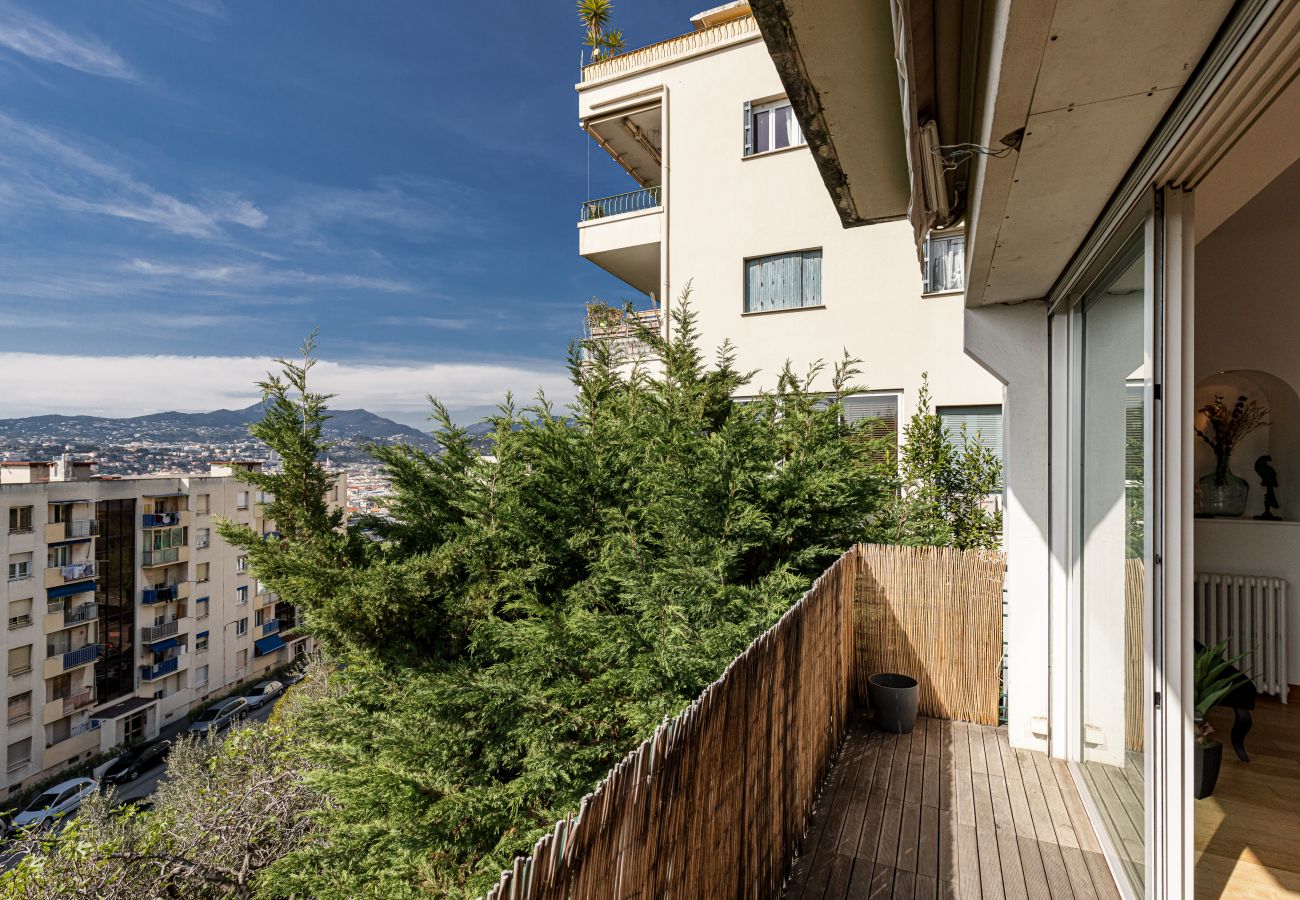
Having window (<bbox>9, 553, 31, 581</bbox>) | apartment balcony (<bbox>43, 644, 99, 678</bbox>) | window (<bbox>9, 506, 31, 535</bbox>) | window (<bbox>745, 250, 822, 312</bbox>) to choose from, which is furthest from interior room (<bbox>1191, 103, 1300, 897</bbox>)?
apartment balcony (<bbox>43, 644, 99, 678</bbox>)

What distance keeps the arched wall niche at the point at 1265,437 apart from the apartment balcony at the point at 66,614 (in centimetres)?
4138

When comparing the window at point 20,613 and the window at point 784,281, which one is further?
the window at point 20,613

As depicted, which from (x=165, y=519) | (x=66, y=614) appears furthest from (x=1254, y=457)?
(x=165, y=519)

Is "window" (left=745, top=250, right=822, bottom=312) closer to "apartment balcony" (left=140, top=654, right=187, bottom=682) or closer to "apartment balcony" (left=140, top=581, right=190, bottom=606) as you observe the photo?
"apartment balcony" (left=140, top=581, right=190, bottom=606)

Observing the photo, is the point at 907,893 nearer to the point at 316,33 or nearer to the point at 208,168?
the point at 316,33

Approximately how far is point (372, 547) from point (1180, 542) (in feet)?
21.1

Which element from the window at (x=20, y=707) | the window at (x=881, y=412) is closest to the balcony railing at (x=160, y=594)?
the window at (x=20, y=707)

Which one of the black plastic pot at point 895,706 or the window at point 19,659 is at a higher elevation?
the black plastic pot at point 895,706

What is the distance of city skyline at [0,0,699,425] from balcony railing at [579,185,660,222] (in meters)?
0.31

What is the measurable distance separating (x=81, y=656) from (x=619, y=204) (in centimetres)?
3641

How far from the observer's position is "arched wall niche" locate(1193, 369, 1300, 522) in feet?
14.0

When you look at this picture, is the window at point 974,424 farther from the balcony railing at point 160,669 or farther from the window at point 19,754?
the balcony railing at point 160,669

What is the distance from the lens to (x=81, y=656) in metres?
30.1

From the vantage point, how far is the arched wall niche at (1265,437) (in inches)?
167
